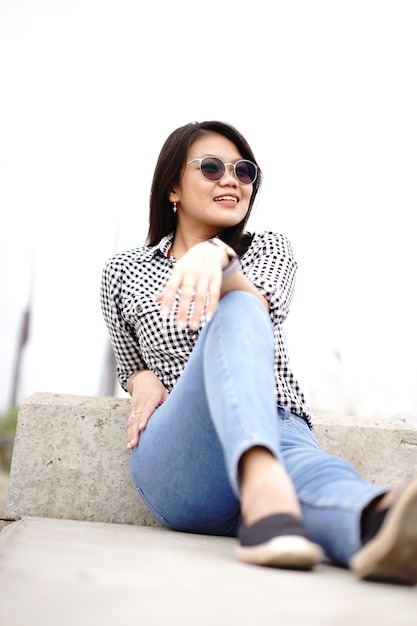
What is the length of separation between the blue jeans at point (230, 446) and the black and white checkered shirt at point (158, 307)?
23 cm

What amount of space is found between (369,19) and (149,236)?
7841 millimetres

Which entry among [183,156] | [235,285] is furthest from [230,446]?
[183,156]

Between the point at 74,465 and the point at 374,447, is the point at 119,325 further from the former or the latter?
the point at 374,447

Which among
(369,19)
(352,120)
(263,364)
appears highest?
(369,19)

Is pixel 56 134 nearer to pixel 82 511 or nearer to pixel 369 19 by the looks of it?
pixel 369 19

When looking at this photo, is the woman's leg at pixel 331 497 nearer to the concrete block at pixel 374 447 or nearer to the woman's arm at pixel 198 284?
the woman's arm at pixel 198 284

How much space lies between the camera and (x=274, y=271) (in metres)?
2.19

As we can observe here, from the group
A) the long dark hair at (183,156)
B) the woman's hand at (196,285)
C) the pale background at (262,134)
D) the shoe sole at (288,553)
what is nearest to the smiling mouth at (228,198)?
the long dark hair at (183,156)

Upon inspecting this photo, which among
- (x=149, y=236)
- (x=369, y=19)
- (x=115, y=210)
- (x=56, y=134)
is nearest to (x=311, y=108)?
(x=369, y=19)

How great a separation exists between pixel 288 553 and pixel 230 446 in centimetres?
25

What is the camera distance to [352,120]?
10.1 meters

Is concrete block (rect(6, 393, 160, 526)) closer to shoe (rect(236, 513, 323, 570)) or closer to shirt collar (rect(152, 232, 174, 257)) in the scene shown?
shirt collar (rect(152, 232, 174, 257))

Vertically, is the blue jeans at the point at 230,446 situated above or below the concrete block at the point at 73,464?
above

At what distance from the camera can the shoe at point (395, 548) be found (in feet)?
3.82
